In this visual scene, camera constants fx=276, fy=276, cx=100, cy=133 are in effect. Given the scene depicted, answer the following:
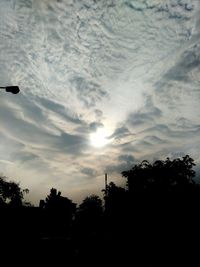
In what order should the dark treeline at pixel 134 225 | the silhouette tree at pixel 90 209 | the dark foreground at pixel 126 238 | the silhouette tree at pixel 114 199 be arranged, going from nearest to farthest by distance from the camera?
the dark foreground at pixel 126 238, the dark treeline at pixel 134 225, the silhouette tree at pixel 114 199, the silhouette tree at pixel 90 209

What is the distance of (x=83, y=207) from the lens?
101312 mm

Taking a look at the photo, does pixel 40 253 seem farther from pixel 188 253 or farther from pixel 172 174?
pixel 172 174

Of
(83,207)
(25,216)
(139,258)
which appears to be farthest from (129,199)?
(83,207)

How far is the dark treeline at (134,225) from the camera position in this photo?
2327 centimetres

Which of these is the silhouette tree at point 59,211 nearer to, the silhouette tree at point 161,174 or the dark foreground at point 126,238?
the dark foreground at point 126,238

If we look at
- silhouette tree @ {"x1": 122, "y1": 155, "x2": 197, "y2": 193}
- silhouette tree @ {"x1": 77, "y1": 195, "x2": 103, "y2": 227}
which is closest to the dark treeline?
silhouette tree @ {"x1": 122, "y1": 155, "x2": 197, "y2": 193}

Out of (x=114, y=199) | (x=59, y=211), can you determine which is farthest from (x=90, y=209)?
(x=114, y=199)

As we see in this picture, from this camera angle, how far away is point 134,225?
34.0m

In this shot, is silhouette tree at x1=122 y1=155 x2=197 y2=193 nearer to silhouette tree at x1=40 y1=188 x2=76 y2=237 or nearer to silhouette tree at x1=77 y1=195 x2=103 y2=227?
silhouette tree at x1=40 y1=188 x2=76 y2=237

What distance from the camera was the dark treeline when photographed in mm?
23266

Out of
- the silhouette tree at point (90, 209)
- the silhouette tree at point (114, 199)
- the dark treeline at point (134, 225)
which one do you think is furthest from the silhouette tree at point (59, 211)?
the silhouette tree at point (90, 209)

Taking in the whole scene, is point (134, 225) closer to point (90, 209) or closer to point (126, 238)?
point (126, 238)

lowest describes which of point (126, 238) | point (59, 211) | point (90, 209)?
point (126, 238)

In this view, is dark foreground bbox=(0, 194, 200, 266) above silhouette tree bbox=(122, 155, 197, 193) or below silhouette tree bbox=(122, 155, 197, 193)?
below
